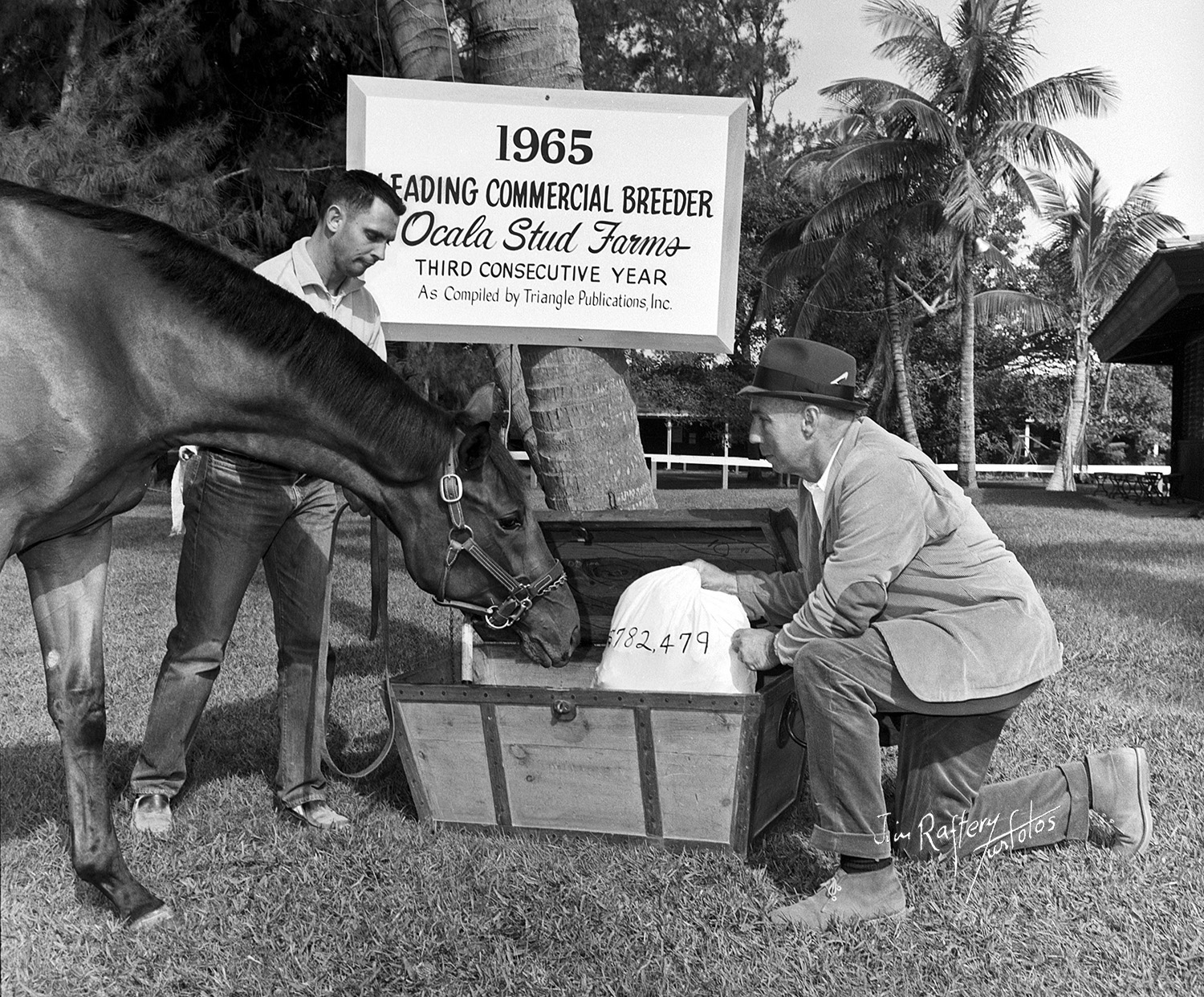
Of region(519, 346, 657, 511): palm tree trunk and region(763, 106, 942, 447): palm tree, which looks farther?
region(763, 106, 942, 447): palm tree

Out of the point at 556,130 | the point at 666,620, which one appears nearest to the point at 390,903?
the point at 666,620

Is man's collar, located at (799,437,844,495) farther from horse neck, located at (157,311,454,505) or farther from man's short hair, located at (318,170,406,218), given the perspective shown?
man's short hair, located at (318,170,406,218)

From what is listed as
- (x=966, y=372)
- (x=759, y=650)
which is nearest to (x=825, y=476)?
(x=759, y=650)

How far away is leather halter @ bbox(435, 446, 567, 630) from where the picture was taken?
10.5 ft

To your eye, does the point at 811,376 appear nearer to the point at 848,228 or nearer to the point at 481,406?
the point at 481,406

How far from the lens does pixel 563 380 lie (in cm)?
485

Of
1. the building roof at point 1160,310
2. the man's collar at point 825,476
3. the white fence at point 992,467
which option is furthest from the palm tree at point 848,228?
the man's collar at point 825,476

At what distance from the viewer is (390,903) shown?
10.1ft

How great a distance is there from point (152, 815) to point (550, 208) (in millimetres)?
2759

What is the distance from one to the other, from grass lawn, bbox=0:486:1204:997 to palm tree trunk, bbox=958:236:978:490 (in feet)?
A: 70.4

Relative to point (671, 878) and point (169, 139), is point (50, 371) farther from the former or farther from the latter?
point (169, 139)

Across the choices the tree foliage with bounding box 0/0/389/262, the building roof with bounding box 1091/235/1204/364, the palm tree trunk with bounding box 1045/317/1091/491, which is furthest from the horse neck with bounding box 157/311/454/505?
the palm tree trunk with bounding box 1045/317/1091/491

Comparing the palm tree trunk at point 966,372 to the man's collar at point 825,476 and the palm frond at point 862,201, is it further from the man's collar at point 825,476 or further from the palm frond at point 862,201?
the man's collar at point 825,476

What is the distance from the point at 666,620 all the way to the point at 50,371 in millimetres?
1909
